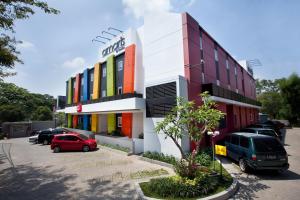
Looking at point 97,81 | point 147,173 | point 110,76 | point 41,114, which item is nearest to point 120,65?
point 110,76

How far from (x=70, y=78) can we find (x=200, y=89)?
27.0m

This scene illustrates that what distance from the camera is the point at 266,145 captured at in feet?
31.2

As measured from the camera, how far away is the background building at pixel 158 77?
46.1 feet

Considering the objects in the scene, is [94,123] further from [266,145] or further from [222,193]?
[222,193]

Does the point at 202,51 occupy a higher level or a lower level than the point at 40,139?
higher

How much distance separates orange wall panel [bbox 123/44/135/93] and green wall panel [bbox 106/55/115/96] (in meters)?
2.95

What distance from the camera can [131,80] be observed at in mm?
18891

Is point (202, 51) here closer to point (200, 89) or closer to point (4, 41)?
point (200, 89)

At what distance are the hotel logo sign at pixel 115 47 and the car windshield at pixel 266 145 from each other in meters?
16.2

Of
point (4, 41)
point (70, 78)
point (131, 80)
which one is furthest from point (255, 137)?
point (70, 78)

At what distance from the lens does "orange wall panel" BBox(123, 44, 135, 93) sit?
18906 millimetres

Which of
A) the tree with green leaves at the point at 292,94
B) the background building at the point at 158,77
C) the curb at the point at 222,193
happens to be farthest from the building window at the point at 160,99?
the tree with green leaves at the point at 292,94

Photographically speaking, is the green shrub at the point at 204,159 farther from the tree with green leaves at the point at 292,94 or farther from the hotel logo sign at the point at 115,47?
the tree with green leaves at the point at 292,94

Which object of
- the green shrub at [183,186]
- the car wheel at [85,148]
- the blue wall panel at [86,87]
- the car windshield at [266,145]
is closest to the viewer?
the green shrub at [183,186]
